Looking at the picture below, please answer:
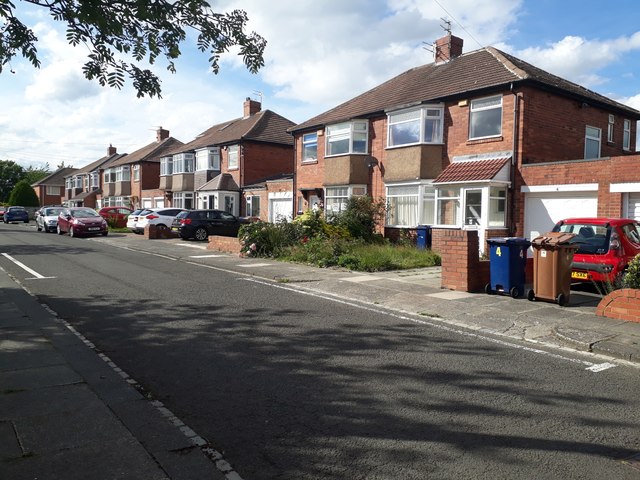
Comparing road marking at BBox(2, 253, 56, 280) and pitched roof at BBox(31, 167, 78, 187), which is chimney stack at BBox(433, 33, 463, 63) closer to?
road marking at BBox(2, 253, 56, 280)

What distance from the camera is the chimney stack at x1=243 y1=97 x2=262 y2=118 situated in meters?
40.5

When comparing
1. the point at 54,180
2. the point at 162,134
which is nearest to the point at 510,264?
the point at 162,134

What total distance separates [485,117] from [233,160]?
69.3 feet

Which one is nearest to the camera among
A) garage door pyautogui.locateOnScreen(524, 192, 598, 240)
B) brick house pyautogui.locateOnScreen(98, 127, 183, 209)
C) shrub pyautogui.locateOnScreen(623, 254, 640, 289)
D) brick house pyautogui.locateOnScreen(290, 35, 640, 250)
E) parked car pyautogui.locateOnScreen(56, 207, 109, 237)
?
shrub pyautogui.locateOnScreen(623, 254, 640, 289)

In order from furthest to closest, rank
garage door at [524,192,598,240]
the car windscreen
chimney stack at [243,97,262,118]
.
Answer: chimney stack at [243,97,262,118], garage door at [524,192,598,240], the car windscreen

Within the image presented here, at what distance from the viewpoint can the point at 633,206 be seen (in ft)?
49.0

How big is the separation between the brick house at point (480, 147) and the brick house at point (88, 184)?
1861 inches

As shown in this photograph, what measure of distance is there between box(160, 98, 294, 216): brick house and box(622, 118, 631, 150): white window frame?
1875cm

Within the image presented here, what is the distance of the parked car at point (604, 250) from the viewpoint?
397 inches

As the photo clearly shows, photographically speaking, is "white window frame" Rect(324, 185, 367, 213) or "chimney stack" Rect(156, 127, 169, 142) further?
"chimney stack" Rect(156, 127, 169, 142)

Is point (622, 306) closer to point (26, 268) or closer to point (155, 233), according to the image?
point (26, 268)

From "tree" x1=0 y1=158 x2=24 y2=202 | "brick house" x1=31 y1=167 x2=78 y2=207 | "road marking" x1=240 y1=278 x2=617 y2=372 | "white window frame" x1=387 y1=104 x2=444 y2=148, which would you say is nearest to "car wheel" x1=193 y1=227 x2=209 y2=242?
"white window frame" x1=387 y1=104 x2=444 y2=148

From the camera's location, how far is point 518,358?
620cm

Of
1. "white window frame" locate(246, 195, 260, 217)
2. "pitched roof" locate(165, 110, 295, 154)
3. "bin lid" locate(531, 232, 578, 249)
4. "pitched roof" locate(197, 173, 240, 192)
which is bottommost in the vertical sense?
"bin lid" locate(531, 232, 578, 249)
